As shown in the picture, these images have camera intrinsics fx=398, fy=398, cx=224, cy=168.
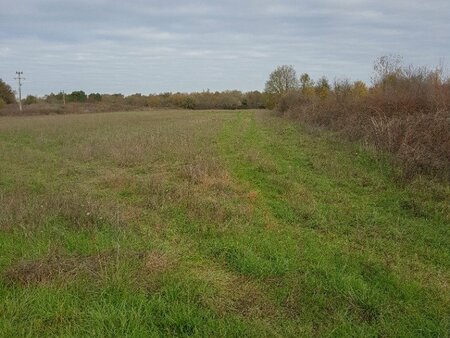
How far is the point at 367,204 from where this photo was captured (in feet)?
27.2

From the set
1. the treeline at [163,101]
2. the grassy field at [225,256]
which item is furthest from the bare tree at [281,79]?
the grassy field at [225,256]

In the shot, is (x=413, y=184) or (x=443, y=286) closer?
(x=443, y=286)

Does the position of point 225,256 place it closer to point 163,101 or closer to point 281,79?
point 281,79

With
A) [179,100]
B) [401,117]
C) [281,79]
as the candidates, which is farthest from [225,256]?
[179,100]

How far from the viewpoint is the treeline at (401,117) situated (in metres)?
10.4

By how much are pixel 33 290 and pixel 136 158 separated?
9.80 metres

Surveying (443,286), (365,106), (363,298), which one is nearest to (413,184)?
(443,286)

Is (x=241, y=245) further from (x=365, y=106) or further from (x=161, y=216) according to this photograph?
(x=365, y=106)

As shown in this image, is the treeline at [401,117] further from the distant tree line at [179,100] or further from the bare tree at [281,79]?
the distant tree line at [179,100]

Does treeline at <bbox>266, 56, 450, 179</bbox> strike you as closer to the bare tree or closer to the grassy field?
the grassy field

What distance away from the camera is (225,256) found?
5.55 m

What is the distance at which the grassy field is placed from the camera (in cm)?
399

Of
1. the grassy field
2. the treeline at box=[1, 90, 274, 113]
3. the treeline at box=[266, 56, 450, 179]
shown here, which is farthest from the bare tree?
the grassy field

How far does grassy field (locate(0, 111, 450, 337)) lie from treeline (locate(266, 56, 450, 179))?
106 centimetres
